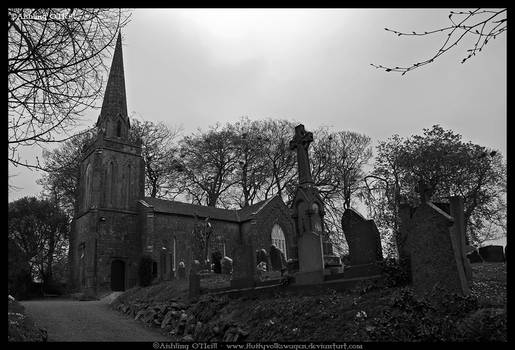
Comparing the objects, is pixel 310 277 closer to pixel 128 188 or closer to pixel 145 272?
pixel 145 272

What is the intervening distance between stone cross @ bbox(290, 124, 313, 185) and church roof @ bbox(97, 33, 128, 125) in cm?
2117

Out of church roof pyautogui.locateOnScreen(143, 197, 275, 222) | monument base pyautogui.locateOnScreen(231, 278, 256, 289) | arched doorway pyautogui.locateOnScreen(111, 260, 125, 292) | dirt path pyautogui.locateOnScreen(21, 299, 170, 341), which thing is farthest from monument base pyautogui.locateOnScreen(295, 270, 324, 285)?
arched doorway pyautogui.locateOnScreen(111, 260, 125, 292)

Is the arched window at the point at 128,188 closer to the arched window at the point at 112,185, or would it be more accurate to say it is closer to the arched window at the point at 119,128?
the arched window at the point at 112,185

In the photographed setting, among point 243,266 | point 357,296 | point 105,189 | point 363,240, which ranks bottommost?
point 357,296

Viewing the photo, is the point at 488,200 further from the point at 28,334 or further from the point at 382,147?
the point at 28,334

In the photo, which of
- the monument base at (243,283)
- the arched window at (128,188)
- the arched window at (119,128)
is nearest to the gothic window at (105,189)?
the arched window at (128,188)

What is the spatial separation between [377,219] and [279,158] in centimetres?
1162

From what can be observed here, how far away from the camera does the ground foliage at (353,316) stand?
6.06 m

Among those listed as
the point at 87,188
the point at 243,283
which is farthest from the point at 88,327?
the point at 87,188

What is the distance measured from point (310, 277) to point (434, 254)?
13.1 ft

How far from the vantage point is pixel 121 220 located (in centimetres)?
2875

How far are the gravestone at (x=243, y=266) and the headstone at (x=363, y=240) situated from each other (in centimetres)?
347

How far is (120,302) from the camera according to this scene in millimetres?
18266
